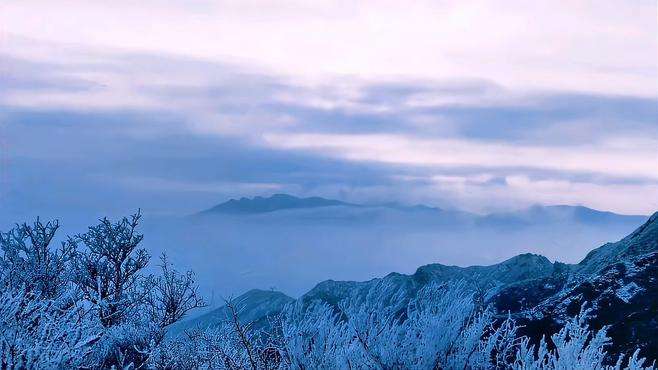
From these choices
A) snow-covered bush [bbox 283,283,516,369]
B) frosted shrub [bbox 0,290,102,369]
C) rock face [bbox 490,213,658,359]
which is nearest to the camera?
frosted shrub [bbox 0,290,102,369]

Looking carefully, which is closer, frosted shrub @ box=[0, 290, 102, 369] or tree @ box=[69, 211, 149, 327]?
frosted shrub @ box=[0, 290, 102, 369]

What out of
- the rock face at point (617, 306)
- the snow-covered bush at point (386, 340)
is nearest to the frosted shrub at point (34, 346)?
the snow-covered bush at point (386, 340)

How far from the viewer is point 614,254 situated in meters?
26.9

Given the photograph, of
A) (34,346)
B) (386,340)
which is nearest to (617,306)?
(386,340)

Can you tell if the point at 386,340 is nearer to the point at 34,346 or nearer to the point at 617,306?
the point at 34,346

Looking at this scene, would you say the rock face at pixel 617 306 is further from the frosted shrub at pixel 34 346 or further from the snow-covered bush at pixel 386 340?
the frosted shrub at pixel 34 346

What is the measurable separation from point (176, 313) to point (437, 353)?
1648cm

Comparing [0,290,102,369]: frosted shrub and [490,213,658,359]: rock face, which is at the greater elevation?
[0,290,102,369]: frosted shrub

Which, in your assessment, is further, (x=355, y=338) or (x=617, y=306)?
(x=617, y=306)

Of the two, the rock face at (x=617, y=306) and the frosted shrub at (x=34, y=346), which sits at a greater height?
the frosted shrub at (x=34, y=346)

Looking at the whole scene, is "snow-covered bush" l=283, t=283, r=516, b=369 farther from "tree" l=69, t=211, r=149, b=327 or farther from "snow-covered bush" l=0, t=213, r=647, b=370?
A: "tree" l=69, t=211, r=149, b=327

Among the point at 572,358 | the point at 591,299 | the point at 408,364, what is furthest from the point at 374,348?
the point at 591,299

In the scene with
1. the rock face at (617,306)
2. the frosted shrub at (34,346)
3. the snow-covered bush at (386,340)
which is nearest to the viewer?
the frosted shrub at (34,346)

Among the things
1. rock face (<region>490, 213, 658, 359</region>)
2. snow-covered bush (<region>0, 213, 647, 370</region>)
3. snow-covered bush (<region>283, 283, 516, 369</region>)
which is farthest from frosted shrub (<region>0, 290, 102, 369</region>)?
rock face (<region>490, 213, 658, 359</region>)
